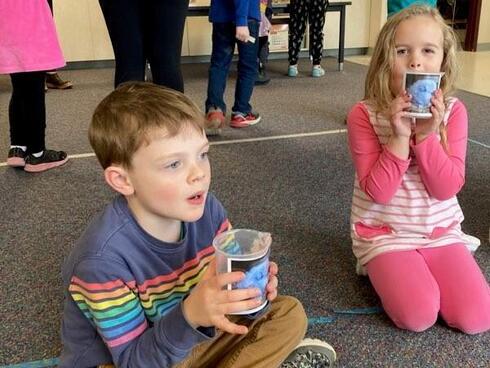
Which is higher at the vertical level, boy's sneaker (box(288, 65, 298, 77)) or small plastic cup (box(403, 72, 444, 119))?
small plastic cup (box(403, 72, 444, 119))

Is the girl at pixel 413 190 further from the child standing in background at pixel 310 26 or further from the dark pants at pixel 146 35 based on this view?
the child standing in background at pixel 310 26

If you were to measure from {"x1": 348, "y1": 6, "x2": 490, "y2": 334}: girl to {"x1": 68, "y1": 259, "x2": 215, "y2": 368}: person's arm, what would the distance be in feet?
1.87

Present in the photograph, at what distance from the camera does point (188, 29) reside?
5434mm

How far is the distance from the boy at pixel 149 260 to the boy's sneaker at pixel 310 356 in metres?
0.07

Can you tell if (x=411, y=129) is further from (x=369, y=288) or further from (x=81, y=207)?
(x=81, y=207)

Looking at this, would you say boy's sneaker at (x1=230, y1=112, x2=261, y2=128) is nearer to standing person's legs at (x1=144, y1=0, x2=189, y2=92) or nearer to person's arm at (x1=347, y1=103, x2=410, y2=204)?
standing person's legs at (x1=144, y1=0, x2=189, y2=92)

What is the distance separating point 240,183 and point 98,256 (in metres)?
1.26

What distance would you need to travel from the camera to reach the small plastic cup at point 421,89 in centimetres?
106

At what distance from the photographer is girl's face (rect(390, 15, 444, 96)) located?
1198 mm

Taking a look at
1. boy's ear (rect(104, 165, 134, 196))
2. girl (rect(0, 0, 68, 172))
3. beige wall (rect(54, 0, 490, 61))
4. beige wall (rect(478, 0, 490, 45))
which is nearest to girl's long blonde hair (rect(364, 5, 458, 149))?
boy's ear (rect(104, 165, 134, 196))

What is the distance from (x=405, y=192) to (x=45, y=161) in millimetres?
1572

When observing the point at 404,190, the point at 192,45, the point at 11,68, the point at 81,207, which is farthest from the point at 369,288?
the point at 192,45

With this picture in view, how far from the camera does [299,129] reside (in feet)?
9.15

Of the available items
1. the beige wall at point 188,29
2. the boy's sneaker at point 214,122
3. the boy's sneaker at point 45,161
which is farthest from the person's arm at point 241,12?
the beige wall at point 188,29
